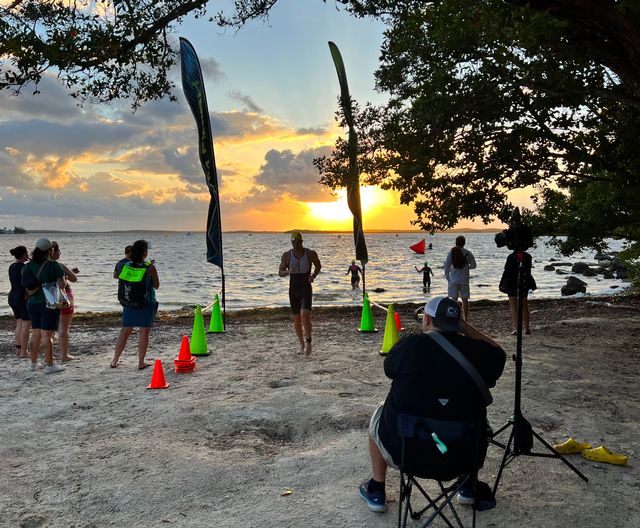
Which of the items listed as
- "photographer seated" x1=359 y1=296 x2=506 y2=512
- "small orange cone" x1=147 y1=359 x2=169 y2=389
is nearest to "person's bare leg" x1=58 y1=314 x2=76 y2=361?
"small orange cone" x1=147 y1=359 x2=169 y2=389

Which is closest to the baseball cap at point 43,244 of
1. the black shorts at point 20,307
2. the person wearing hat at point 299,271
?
the black shorts at point 20,307

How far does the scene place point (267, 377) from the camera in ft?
25.3

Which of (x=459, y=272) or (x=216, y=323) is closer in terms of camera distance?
(x=459, y=272)

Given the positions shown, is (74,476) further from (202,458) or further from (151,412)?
(151,412)

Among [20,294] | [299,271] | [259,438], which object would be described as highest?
[299,271]

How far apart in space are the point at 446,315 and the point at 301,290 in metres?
5.70

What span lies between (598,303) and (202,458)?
50.6 feet

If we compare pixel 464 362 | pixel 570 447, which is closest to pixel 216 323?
pixel 570 447

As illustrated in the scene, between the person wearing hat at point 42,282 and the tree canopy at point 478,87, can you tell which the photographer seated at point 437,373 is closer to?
the tree canopy at point 478,87

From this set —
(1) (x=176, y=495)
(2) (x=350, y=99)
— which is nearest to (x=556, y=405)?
(1) (x=176, y=495)

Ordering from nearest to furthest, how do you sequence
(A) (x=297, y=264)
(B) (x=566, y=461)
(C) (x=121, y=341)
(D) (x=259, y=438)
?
(B) (x=566, y=461)
(D) (x=259, y=438)
(C) (x=121, y=341)
(A) (x=297, y=264)

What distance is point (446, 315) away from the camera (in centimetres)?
325

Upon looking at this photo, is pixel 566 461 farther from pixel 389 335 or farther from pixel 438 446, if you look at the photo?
pixel 389 335

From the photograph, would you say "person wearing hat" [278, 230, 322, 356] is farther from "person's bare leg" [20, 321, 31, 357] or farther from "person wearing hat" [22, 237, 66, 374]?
"person's bare leg" [20, 321, 31, 357]
